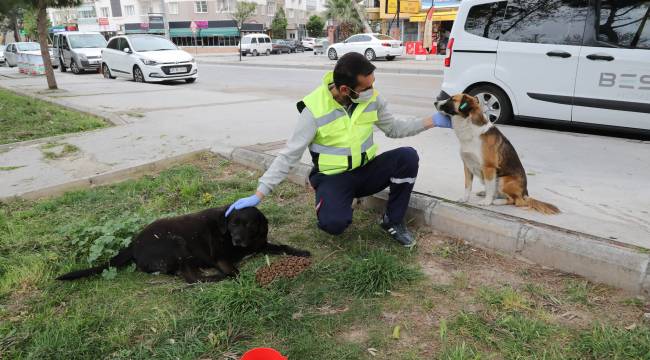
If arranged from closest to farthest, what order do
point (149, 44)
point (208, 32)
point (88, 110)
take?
point (88, 110) < point (149, 44) < point (208, 32)

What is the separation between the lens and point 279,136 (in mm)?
6469

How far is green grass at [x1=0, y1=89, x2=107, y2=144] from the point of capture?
7281 mm

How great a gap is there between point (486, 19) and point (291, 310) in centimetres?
575

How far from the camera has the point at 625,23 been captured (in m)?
5.57

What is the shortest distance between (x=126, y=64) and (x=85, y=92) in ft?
11.3

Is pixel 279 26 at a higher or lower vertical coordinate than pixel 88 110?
higher

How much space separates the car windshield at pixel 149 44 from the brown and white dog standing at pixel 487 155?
14.3 meters

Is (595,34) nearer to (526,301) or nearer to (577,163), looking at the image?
(577,163)

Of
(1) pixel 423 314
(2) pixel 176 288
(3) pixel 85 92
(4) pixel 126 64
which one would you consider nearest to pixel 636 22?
(1) pixel 423 314

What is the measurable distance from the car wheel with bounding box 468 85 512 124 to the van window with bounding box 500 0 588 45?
0.73m

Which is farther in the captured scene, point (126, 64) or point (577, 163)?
point (126, 64)

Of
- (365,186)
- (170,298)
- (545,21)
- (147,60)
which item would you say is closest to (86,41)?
(147,60)

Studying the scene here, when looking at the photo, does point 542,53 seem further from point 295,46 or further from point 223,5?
point 223,5

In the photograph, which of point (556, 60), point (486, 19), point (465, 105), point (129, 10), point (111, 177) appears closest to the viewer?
point (465, 105)
